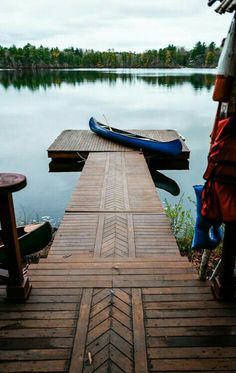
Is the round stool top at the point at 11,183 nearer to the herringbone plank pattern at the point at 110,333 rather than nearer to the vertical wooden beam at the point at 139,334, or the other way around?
the herringbone plank pattern at the point at 110,333

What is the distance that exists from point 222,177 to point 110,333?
3.95ft

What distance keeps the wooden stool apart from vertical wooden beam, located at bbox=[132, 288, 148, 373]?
2.64ft

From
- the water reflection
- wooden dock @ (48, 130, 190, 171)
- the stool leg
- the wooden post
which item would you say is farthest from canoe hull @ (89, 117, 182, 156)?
the water reflection

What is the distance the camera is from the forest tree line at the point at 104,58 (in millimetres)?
83312

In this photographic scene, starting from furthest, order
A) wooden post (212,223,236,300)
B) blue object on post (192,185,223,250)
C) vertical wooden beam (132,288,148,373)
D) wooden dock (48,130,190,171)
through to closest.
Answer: wooden dock (48,130,190,171)
blue object on post (192,185,223,250)
wooden post (212,223,236,300)
vertical wooden beam (132,288,148,373)

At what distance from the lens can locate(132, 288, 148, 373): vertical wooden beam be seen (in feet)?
5.40

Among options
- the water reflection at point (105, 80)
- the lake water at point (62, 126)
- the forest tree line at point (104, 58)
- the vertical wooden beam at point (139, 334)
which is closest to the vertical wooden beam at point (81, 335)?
the vertical wooden beam at point (139, 334)

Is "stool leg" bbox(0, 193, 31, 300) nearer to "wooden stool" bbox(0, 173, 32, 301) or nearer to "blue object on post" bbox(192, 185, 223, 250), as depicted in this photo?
"wooden stool" bbox(0, 173, 32, 301)

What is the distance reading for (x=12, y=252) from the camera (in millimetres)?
2045

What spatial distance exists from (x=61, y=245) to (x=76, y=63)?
323 ft

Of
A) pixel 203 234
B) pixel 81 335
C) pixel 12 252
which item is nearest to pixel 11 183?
pixel 12 252

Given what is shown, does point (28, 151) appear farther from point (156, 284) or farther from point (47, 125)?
point (156, 284)

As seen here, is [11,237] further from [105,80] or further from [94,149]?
[105,80]

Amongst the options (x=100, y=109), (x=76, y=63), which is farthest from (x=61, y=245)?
(x=76, y=63)
